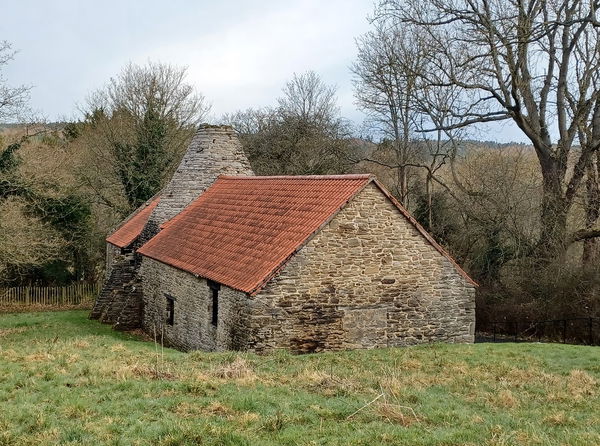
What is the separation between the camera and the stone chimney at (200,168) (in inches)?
942

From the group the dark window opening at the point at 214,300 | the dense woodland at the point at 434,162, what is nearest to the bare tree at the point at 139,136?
the dense woodland at the point at 434,162

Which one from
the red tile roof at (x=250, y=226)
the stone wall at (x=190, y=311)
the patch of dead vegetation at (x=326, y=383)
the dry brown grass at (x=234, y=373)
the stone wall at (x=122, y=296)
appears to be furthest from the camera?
the stone wall at (x=122, y=296)

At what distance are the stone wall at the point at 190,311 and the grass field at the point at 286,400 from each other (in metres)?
1.94

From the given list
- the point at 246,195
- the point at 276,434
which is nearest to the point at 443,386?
the point at 276,434

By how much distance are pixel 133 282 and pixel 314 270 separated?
11.2m

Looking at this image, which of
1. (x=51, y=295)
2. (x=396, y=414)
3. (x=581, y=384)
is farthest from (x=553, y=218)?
(x=51, y=295)

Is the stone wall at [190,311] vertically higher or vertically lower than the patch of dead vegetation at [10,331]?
higher

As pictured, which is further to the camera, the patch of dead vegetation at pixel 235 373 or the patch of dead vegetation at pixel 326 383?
the patch of dead vegetation at pixel 235 373

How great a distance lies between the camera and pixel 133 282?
23922 millimetres

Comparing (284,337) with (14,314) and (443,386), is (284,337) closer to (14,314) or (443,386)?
(443,386)

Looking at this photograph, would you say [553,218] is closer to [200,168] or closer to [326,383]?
[200,168]

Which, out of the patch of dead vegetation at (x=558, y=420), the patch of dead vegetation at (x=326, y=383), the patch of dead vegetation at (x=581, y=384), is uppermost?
the patch of dead vegetation at (x=326, y=383)

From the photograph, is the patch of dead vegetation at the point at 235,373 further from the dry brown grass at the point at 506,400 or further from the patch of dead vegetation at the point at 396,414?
the dry brown grass at the point at 506,400

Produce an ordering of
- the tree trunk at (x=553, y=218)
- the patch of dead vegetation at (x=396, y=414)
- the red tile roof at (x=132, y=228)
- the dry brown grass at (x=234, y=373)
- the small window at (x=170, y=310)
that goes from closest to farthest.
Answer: the patch of dead vegetation at (x=396, y=414)
the dry brown grass at (x=234, y=373)
the small window at (x=170, y=310)
the tree trunk at (x=553, y=218)
the red tile roof at (x=132, y=228)
